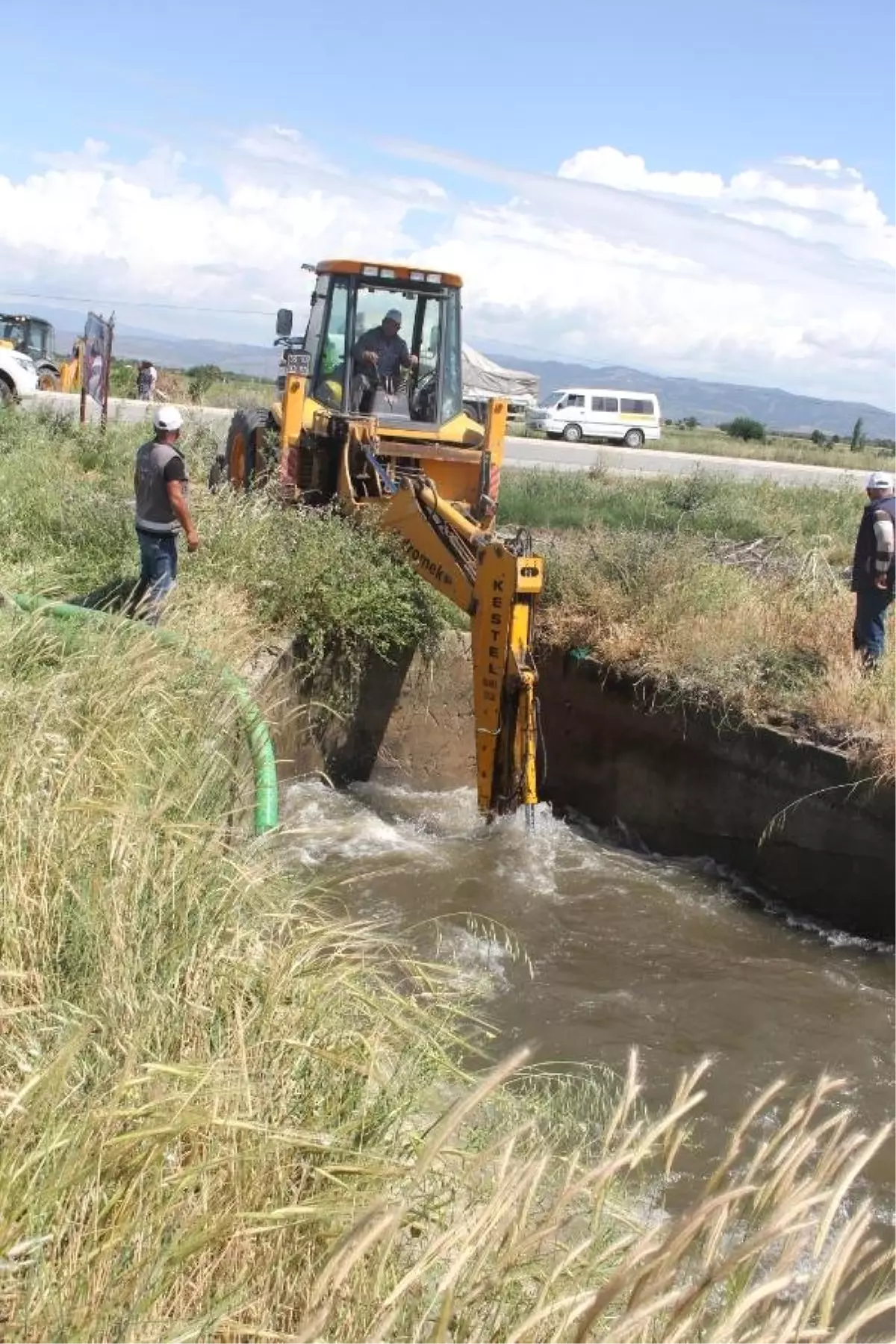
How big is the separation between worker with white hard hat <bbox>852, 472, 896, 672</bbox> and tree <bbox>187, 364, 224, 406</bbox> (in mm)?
26387

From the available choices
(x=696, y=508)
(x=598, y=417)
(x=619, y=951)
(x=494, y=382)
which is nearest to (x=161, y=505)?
(x=619, y=951)

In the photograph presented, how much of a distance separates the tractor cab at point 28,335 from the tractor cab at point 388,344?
25.1 meters

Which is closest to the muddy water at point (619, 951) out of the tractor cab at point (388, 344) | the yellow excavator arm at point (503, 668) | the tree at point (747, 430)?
the yellow excavator arm at point (503, 668)

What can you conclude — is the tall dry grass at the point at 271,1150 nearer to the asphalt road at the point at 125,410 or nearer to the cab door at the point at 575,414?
the asphalt road at the point at 125,410

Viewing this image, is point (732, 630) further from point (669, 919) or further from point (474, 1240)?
point (474, 1240)

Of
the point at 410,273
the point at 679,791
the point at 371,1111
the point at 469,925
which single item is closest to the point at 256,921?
the point at 371,1111

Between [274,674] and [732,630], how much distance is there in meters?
3.71

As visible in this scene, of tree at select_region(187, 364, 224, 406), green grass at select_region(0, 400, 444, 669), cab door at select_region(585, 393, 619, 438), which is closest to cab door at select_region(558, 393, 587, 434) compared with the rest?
cab door at select_region(585, 393, 619, 438)

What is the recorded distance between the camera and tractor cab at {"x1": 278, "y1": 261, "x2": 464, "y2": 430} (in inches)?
482

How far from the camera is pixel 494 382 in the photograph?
1831 inches

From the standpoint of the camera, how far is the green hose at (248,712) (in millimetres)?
5664

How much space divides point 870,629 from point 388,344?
5.36 m

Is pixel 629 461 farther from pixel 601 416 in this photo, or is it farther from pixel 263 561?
pixel 263 561

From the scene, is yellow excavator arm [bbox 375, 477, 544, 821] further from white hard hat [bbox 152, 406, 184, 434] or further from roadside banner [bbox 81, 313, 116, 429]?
roadside banner [bbox 81, 313, 116, 429]
